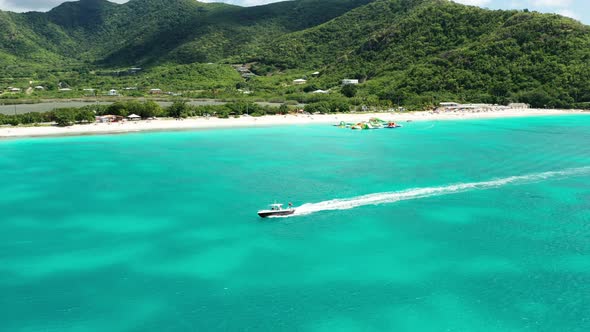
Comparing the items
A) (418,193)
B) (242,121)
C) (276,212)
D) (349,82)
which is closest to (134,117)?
(242,121)

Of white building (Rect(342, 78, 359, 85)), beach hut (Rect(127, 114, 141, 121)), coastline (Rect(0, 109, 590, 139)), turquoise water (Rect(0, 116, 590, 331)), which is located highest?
white building (Rect(342, 78, 359, 85))

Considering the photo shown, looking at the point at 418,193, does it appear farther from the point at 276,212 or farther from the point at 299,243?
→ the point at 299,243

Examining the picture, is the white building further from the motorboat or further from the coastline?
the motorboat

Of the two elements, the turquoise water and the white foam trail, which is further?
the white foam trail

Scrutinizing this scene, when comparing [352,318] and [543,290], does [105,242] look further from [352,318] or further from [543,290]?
[543,290]

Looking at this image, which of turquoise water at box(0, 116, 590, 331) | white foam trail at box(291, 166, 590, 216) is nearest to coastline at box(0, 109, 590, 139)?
turquoise water at box(0, 116, 590, 331)

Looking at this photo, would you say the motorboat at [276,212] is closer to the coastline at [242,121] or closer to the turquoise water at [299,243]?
the turquoise water at [299,243]

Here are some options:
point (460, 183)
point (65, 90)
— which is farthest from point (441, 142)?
point (65, 90)
